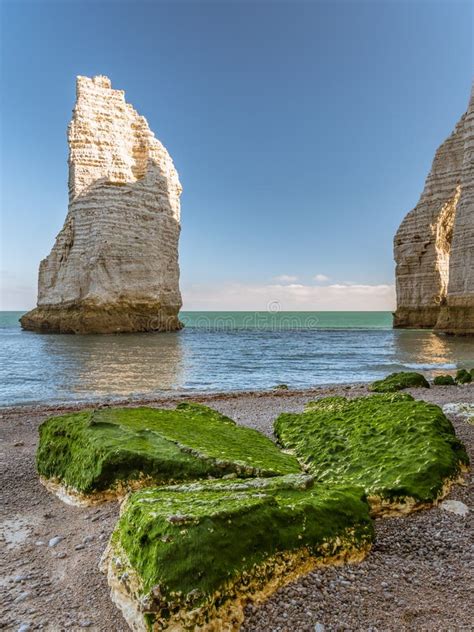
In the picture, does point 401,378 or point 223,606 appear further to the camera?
point 401,378

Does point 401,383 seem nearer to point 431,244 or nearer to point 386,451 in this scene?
point 386,451

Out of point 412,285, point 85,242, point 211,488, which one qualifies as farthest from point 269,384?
point 412,285

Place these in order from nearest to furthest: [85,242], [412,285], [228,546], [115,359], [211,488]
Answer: [228,546]
[211,488]
[115,359]
[85,242]
[412,285]

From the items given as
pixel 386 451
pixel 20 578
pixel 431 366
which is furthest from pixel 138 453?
pixel 431 366

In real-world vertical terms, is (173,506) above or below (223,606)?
above

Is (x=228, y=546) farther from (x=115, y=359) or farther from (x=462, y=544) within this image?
(x=115, y=359)

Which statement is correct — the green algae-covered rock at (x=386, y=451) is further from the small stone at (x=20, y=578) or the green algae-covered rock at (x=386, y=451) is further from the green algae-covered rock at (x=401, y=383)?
the green algae-covered rock at (x=401, y=383)

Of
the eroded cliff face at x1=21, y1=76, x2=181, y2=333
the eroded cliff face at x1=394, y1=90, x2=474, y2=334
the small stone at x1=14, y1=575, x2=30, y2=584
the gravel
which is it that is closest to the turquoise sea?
the gravel
